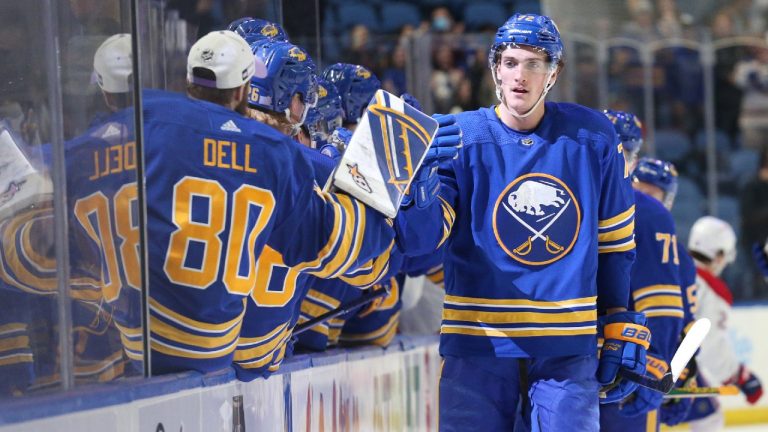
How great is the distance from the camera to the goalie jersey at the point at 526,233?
2893mm

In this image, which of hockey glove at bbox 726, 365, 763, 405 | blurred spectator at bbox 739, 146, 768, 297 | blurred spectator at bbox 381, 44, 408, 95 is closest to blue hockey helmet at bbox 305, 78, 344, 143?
blurred spectator at bbox 381, 44, 408, 95

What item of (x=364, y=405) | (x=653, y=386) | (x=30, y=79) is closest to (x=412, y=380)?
(x=364, y=405)

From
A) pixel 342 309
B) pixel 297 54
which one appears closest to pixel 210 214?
pixel 297 54

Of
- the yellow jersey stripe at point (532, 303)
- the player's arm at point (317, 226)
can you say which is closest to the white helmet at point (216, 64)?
the player's arm at point (317, 226)

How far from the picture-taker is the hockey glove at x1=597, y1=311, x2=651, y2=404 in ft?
9.91

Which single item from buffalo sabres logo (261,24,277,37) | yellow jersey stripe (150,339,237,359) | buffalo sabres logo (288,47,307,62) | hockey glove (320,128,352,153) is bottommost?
yellow jersey stripe (150,339,237,359)

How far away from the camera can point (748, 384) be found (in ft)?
19.9

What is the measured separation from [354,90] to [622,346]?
4.92ft

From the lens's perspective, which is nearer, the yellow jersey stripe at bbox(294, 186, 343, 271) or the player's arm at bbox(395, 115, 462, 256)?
the yellow jersey stripe at bbox(294, 186, 343, 271)

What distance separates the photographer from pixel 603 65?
721 cm

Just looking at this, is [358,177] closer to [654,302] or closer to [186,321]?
[186,321]

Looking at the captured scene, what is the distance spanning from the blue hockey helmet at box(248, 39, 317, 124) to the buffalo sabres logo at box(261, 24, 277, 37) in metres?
0.24

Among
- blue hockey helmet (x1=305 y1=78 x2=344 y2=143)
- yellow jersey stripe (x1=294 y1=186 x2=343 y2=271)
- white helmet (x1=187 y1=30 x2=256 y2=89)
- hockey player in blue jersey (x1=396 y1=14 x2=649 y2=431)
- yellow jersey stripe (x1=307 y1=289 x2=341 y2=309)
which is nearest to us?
white helmet (x1=187 y1=30 x2=256 y2=89)

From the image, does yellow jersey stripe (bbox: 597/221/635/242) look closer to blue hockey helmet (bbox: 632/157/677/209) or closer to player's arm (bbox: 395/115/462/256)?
player's arm (bbox: 395/115/462/256)
